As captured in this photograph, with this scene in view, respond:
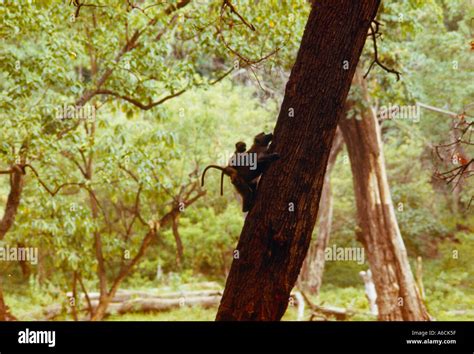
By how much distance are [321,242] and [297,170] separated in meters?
6.77

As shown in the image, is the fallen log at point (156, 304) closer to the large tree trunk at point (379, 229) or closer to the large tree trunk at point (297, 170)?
the large tree trunk at point (379, 229)

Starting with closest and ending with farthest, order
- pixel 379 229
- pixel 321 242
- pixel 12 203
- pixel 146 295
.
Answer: pixel 12 203
pixel 379 229
pixel 146 295
pixel 321 242

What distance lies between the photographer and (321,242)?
8766mm

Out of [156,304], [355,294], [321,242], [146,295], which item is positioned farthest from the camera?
[321,242]

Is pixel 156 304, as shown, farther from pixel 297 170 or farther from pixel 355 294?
pixel 297 170

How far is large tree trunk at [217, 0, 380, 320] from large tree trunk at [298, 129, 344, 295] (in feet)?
20.6

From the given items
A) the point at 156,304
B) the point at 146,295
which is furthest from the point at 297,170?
the point at 146,295

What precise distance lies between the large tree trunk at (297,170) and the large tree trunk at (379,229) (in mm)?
3636

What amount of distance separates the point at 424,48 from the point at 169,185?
4132 millimetres

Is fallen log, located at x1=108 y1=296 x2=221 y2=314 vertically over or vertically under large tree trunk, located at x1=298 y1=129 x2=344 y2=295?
under

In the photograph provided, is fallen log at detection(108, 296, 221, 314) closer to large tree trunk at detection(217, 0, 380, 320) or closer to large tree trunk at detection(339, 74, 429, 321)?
large tree trunk at detection(339, 74, 429, 321)

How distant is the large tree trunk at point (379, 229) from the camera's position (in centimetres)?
580

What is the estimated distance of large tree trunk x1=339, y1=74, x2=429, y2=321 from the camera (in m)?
5.80

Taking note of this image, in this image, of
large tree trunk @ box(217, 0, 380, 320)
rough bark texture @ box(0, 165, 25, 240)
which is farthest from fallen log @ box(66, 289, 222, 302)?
large tree trunk @ box(217, 0, 380, 320)
